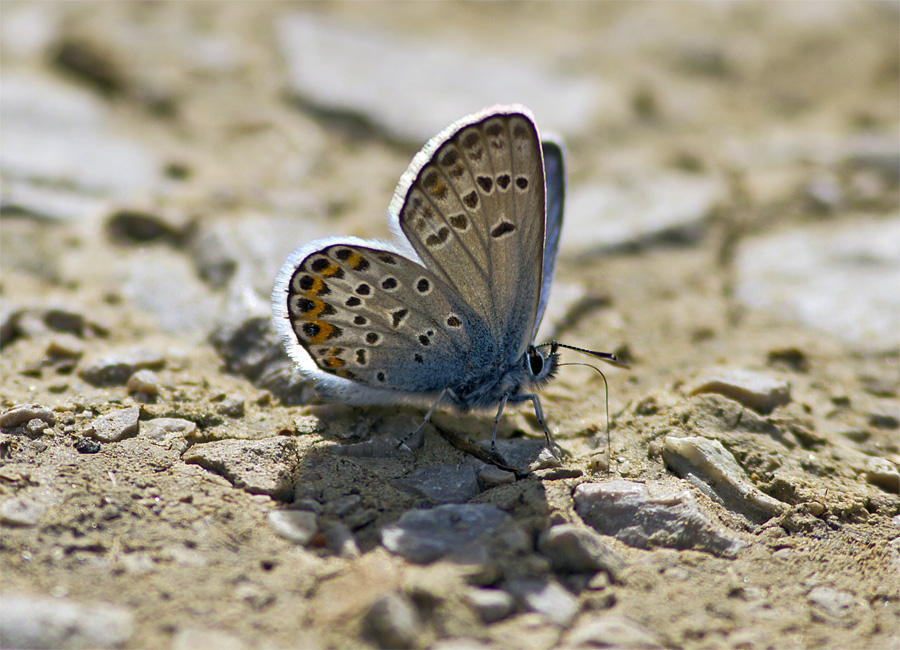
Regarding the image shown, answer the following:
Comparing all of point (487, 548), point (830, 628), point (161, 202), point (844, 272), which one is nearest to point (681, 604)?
point (830, 628)

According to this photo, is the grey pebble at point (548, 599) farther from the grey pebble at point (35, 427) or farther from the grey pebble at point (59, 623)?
the grey pebble at point (35, 427)

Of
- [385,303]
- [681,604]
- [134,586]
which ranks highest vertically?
[385,303]

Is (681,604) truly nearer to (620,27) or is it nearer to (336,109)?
(336,109)

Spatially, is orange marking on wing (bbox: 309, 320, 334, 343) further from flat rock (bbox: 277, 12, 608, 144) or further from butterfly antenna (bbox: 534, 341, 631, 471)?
flat rock (bbox: 277, 12, 608, 144)

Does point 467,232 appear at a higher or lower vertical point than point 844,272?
lower

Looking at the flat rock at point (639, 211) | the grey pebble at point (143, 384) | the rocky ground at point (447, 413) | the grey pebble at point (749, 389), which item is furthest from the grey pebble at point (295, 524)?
the flat rock at point (639, 211)

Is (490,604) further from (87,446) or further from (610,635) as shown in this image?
(87,446)

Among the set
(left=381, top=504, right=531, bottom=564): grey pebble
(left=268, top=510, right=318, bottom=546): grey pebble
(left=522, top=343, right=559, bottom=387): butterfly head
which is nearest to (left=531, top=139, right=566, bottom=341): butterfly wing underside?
(left=522, top=343, right=559, bottom=387): butterfly head
